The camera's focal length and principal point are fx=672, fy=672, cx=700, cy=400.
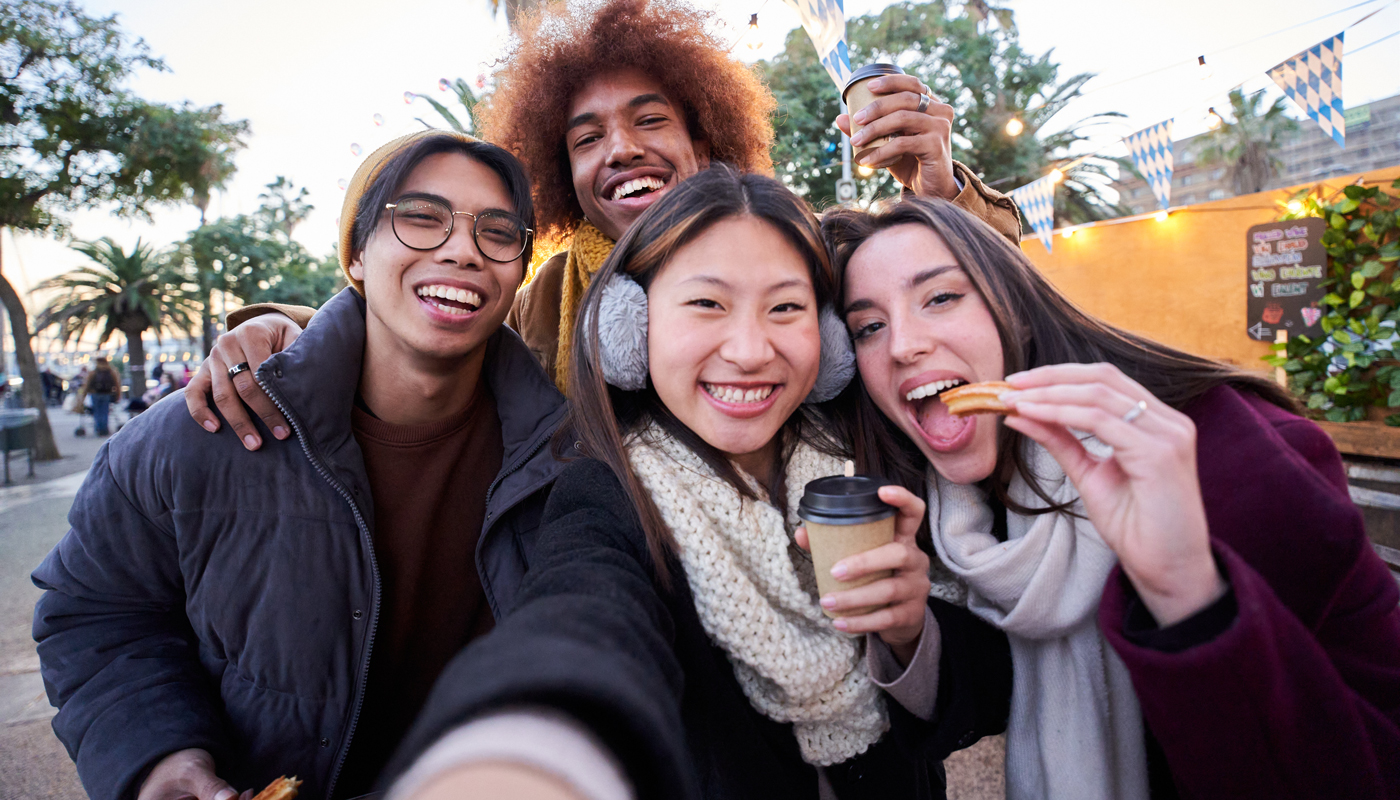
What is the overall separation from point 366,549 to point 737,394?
1350mm

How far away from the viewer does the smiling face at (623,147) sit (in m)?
3.13

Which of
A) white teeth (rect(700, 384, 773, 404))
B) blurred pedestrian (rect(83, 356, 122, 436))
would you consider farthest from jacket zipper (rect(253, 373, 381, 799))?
blurred pedestrian (rect(83, 356, 122, 436))

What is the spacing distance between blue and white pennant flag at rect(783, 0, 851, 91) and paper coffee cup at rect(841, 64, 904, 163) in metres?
0.74

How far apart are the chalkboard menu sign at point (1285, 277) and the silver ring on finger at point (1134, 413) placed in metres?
6.12

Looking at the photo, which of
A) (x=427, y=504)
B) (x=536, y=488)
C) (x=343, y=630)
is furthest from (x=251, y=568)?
(x=536, y=488)

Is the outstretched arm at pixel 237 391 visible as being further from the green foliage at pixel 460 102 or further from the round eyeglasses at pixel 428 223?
the green foliage at pixel 460 102

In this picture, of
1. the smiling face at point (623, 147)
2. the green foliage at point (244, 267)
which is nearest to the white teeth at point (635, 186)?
the smiling face at point (623, 147)

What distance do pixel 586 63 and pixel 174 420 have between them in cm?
245

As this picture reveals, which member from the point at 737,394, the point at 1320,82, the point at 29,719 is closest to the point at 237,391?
the point at 737,394

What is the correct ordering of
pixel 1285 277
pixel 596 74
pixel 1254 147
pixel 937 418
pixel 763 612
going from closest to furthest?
pixel 763 612, pixel 937 418, pixel 596 74, pixel 1285 277, pixel 1254 147

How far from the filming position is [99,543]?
84.0 inches

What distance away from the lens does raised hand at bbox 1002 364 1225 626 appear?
4.13ft

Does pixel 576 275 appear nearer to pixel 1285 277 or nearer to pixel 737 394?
pixel 737 394

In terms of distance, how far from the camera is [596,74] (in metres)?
3.42
